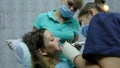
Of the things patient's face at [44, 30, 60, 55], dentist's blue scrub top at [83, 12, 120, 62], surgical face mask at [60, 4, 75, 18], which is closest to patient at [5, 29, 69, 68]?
patient's face at [44, 30, 60, 55]

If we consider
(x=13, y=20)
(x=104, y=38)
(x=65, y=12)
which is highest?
(x=104, y=38)

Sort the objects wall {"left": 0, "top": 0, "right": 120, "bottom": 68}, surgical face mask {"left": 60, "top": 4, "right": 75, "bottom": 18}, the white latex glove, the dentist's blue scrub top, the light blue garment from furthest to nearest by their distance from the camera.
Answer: wall {"left": 0, "top": 0, "right": 120, "bottom": 68}, surgical face mask {"left": 60, "top": 4, "right": 75, "bottom": 18}, the light blue garment, the white latex glove, the dentist's blue scrub top

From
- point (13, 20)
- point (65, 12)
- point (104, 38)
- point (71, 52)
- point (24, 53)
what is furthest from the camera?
point (13, 20)

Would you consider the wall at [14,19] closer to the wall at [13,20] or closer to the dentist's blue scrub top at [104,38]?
the wall at [13,20]

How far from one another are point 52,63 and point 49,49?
0.26 ft

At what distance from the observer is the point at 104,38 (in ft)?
2.44

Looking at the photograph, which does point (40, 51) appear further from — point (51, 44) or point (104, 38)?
point (104, 38)

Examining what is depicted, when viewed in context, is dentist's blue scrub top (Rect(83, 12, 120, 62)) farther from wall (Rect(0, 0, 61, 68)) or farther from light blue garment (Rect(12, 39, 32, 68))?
wall (Rect(0, 0, 61, 68))

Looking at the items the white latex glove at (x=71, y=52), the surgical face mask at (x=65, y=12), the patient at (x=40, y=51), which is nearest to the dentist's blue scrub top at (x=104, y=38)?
the white latex glove at (x=71, y=52)

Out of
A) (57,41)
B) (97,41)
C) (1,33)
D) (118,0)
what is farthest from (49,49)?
(118,0)

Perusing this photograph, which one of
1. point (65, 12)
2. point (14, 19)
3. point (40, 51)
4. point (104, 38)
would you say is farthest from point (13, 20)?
point (104, 38)

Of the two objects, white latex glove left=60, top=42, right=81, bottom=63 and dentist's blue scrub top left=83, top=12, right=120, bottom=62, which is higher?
dentist's blue scrub top left=83, top=12, right=120, bottom=62

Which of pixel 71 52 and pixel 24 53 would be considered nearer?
pixel 71 52

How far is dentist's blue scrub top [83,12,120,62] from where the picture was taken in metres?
0.73
